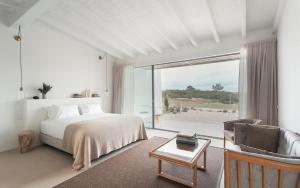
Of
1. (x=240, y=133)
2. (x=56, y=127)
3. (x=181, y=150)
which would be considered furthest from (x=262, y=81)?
(x=56, y=127)

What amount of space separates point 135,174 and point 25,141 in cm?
248

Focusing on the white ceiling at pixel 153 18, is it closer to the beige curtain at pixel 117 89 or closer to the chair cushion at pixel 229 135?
the beige curtain at pixel 117 89

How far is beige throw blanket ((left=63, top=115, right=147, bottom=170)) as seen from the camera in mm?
2549

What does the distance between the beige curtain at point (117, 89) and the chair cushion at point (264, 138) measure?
4160 millimetres

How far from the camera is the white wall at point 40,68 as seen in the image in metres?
3.30

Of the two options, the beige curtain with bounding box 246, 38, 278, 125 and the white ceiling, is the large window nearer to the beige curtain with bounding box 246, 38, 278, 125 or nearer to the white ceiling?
the beige curtain with bounding box 246, 38, 278, 125

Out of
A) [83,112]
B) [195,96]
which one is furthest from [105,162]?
[195,96]

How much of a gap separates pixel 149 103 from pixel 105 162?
9.43 feet

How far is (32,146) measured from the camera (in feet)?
11.5

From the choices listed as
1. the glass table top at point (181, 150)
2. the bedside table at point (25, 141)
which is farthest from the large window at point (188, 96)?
the bedside table at point (25, 141)

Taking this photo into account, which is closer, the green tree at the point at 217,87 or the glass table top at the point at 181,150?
the glass table top at the point at 181,150

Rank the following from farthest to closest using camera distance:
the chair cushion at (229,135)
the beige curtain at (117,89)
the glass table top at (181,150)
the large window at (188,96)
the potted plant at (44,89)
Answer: the beige curtain at (117,89)
the large window at (188,96)
the potted plant at (44,89)
the chair cushion at (229,135)
the glass table top at (181,150)

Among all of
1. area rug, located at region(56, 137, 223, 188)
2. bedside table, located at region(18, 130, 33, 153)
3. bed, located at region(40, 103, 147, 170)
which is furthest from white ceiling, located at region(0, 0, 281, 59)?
area rug, located at region(56, 137, 223, 188)

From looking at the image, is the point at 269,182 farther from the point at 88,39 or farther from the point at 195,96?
the point at 88,39
